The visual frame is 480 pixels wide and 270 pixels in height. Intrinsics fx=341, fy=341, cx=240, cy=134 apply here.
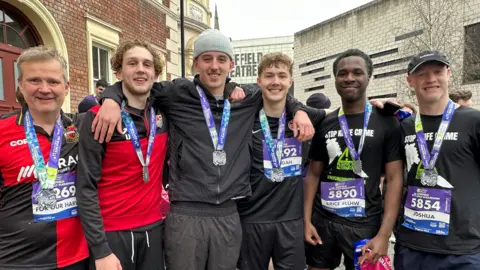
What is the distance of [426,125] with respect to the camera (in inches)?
94.1

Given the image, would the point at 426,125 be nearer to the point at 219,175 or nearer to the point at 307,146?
the point at 307,146

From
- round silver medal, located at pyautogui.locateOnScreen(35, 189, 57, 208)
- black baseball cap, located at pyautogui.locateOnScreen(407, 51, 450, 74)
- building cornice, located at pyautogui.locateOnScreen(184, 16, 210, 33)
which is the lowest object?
round silver medal, located at pyautogui.locateOnScreen(35, 189, 57, 208)

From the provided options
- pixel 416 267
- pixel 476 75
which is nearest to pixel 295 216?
pixel 416 267

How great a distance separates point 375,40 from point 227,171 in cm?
2187

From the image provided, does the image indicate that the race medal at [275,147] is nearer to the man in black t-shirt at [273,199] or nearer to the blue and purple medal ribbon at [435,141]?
the man in black t-shirt at [273,199]

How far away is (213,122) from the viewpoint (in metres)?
2.53

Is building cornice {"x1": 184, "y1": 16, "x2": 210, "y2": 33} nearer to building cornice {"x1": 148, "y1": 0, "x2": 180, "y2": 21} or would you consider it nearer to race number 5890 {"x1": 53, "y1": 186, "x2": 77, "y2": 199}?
building cornice {"x1": 148, "y1": 0, "x2": 180, "y2": 21}

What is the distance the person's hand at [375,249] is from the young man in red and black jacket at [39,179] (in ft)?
6.48

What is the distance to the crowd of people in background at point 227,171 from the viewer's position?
2127 millimetres

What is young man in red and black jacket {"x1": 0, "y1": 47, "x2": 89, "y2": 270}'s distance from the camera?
207 centimetres

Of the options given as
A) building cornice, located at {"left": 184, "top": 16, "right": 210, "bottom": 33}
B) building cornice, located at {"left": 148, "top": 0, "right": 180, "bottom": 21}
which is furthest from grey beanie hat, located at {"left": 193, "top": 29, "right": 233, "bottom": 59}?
building cornice, located at {"left": 184, "top": 16, "right": 210, "bottom": 33}

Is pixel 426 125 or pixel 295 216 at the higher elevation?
pixel 426 125

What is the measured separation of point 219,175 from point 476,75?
15442 mm

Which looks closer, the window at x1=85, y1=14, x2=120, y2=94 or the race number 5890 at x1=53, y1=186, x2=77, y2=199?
the race number 5890 at x1=53, y1=186, x2=77, y2=199
